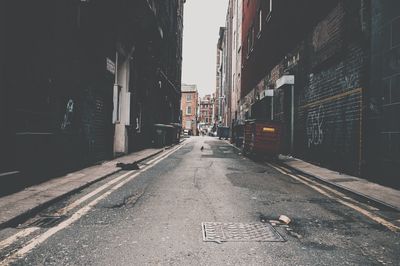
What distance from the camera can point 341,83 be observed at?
10.9 meters

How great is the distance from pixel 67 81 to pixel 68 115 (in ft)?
3.09

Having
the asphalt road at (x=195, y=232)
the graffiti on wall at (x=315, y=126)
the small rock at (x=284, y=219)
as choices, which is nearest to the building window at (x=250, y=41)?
the graffiti on wall at (x=315, y=126)

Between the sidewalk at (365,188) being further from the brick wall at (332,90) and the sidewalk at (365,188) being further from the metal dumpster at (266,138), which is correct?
the metal dumpster at (266,138)

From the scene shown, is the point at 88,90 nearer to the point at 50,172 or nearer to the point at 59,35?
the point at 59,35

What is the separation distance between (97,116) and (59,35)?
401 cm

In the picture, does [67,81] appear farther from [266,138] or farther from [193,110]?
[193,110]

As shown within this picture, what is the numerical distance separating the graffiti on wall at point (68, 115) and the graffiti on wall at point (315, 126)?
871 cm

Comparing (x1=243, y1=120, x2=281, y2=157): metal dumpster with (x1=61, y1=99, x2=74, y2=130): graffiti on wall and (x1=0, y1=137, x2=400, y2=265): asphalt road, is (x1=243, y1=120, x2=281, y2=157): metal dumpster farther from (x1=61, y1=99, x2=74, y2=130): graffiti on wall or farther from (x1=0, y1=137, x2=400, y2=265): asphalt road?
(x1=61, y1=99, x2=74, y2=130): graffiti on wall

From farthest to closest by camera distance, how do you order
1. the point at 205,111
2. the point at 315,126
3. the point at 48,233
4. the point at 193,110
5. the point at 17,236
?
the point at 205,111, the point at 193,110, the point at 315,126, the point at 48,233, the point at 17,236

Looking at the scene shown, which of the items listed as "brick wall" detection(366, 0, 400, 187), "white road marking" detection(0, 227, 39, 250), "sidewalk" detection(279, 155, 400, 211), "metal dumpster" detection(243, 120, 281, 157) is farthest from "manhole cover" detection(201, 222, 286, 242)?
"metal dumpster" detection(243, 120, 281, 157)

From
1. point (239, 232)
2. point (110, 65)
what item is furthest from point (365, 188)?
point (110, 65)

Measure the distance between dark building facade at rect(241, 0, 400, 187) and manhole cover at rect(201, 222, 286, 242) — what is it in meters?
5.09

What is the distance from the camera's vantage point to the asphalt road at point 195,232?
3.43 m

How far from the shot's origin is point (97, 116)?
1188 centimetres
